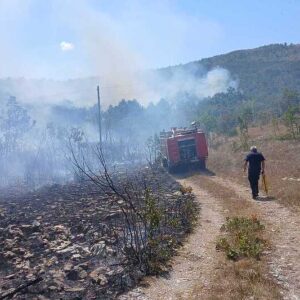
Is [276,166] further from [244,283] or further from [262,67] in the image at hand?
[262,67]

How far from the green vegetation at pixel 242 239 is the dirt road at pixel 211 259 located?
7.3 inches

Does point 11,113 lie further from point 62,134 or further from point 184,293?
point 184,293

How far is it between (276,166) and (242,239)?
12419mm

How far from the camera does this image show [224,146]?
32.7 meters

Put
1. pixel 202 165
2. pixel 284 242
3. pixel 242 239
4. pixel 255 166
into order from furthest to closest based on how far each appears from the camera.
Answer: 1. pixel 202 165
2. pixel 255 166
3. pixel 284 242
4. pixel 242 239

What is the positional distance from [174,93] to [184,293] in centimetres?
7009

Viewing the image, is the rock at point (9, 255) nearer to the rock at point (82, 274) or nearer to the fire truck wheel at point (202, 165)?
the rock at point (82, 274)

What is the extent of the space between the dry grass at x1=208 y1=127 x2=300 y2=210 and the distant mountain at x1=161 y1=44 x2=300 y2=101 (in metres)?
37.8

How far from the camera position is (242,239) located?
7.71 metres

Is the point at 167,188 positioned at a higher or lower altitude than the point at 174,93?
lower

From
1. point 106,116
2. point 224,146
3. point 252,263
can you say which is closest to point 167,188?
point 252,263

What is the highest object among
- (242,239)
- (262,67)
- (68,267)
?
(262,67)

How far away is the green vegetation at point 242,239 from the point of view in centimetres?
733

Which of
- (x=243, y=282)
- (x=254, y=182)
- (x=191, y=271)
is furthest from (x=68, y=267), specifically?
(x=254, y=182)
